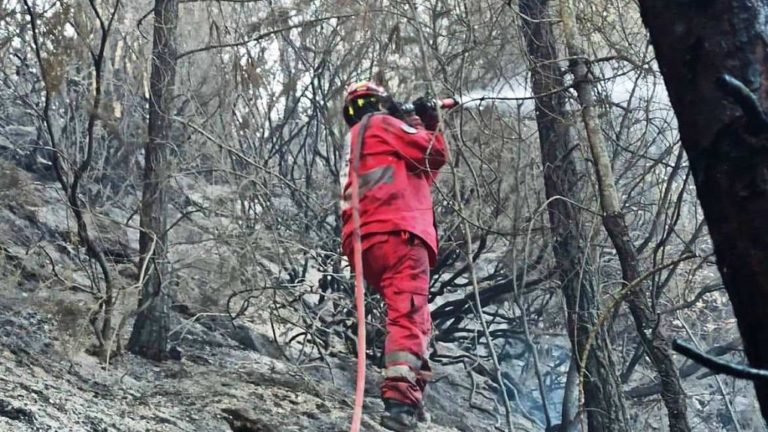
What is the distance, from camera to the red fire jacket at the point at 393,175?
430 cm

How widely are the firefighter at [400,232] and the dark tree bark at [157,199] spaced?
1.21m

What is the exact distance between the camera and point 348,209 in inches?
171

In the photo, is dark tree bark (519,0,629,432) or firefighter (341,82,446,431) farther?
dark tree bark (519,0,629,432)

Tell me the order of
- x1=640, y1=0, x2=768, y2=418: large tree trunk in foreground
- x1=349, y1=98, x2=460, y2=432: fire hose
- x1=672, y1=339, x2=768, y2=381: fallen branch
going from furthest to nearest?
1. x1=349, y1=98, x2=460, y2=432: fire hose
2. x1=640, y1=0, x2=768, y2=418: large tree trunk in foreground
3. x1=672, y1=339, x2=768, y2=381: fallen branch

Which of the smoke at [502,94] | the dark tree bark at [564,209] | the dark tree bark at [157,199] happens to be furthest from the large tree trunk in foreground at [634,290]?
the dark tree bark at [157,199]

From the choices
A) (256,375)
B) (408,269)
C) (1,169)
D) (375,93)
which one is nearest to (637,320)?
(408,269)

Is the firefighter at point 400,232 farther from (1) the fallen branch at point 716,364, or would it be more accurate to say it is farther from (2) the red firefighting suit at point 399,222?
(1) the fallen branch at point 716,364

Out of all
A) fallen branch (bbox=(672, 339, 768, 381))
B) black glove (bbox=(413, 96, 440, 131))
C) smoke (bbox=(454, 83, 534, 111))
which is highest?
smoke (bbox=(454, 83, 534, 111))

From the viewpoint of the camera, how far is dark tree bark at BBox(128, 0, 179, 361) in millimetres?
4926

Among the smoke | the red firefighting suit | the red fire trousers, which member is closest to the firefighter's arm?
the red firefighting suit

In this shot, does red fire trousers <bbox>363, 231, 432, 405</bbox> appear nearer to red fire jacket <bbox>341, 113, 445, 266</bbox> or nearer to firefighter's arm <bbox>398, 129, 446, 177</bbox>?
red fire jacket <bbox>341, 113, 445, 266</bbox>

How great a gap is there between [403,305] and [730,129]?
3.07m

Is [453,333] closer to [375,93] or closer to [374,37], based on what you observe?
[374,37]

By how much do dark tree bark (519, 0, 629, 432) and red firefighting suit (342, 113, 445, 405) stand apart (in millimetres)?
936
